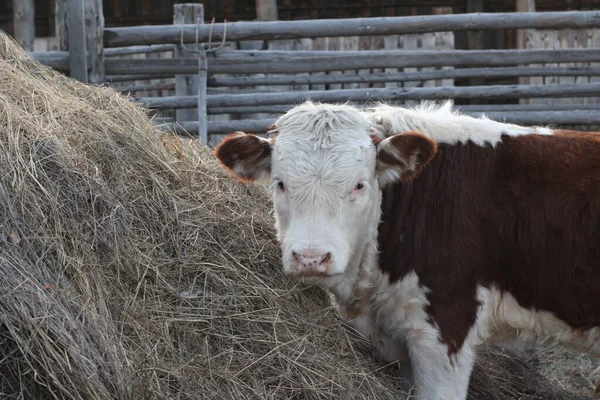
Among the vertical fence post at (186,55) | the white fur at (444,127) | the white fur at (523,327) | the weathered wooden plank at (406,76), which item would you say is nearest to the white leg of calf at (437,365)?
the white fur at (523,327)

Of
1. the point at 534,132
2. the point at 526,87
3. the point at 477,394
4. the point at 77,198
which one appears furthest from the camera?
the point at 526,87

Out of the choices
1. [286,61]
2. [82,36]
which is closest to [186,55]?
[286,61]

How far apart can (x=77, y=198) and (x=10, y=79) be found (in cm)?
99

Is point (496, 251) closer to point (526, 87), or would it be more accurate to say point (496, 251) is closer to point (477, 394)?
point (477, 394)

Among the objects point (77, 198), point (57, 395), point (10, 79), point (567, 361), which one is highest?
point (10, 79)

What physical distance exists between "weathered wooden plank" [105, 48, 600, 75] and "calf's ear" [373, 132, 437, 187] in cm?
476

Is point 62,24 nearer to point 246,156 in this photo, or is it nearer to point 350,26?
point 350,26

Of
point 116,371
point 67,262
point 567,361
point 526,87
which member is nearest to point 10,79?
point 67,262

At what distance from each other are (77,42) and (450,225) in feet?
16.4

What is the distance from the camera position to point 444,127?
4.62 meters

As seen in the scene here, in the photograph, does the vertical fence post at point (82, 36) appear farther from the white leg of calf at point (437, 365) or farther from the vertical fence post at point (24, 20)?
the vertical fence post at point (24, 20)

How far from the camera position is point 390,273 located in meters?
4.44

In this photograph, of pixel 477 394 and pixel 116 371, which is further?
pixel 477 394

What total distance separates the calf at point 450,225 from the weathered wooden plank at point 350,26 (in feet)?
14.5
